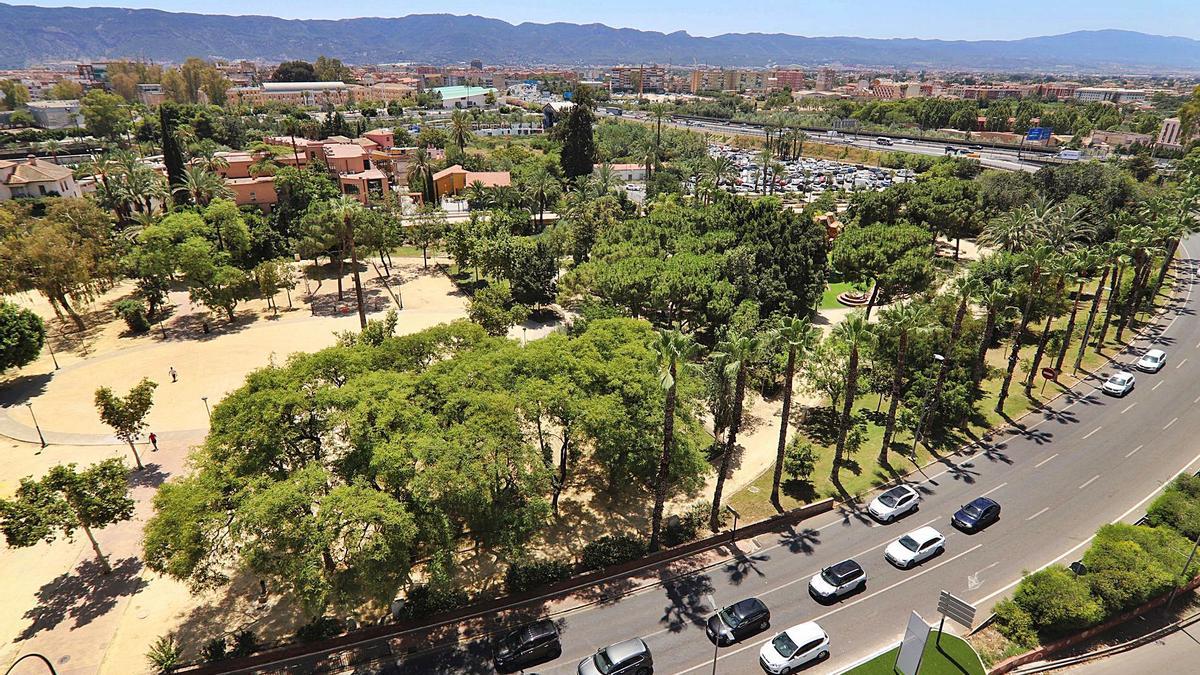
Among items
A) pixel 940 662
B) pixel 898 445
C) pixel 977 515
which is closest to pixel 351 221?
pixel 898 445

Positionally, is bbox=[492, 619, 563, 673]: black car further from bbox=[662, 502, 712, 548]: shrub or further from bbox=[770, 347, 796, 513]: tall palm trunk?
bbox=[770, 347, 796, 513]: tall palm trunk

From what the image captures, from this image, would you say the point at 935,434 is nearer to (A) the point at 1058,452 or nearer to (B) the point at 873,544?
(A) the point at 1058,452

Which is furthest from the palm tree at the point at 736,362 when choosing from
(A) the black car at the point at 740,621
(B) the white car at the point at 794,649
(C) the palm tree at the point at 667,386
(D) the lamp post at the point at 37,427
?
(D) the lamp post at the point at 37,427

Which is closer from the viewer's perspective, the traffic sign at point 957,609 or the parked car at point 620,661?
the traffic sign at point 957,609

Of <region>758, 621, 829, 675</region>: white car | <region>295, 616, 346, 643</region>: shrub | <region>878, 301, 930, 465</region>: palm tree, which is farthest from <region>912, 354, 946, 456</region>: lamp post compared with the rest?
<region>295, 616, 346, 643</region>: shrub

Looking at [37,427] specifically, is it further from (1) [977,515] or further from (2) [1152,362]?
(2) [1152,362]

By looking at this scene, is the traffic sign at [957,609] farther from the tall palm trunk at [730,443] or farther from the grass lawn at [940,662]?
the tall palm trunk at [730,443]
